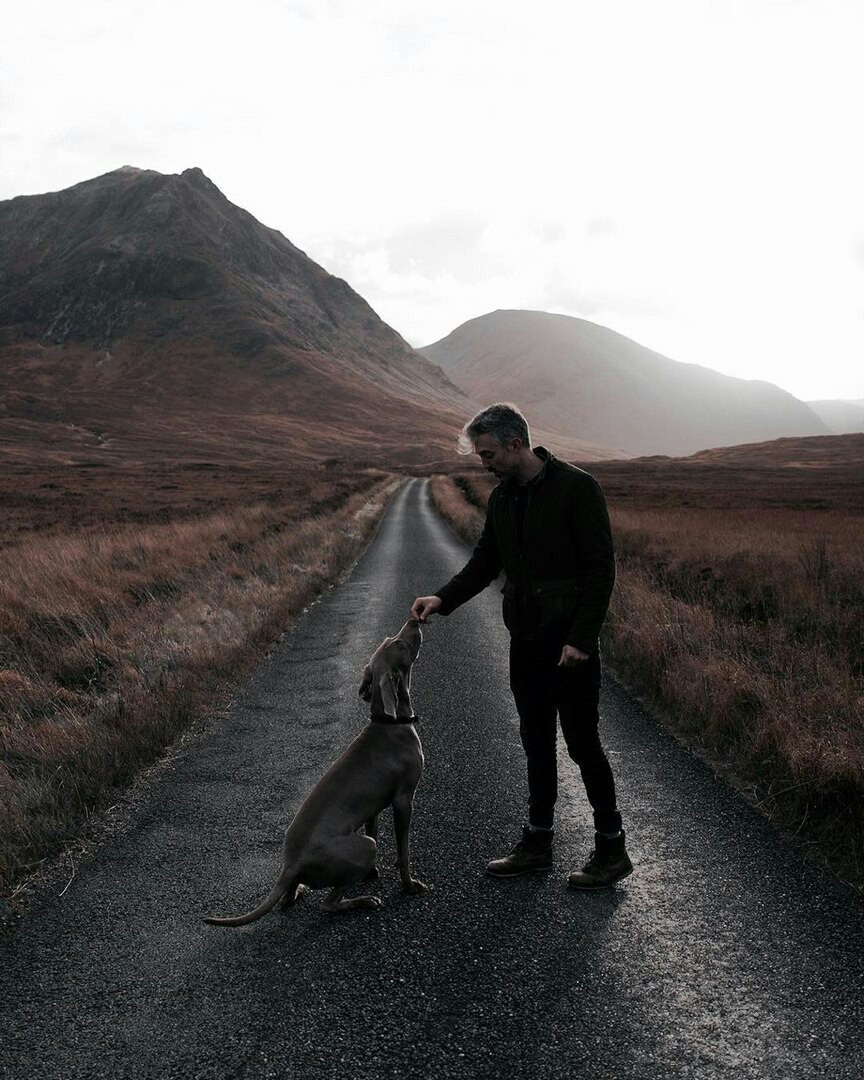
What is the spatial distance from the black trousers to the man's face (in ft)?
3.39

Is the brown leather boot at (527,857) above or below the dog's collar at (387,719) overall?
below

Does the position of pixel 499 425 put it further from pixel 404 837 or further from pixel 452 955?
pixel 452 955

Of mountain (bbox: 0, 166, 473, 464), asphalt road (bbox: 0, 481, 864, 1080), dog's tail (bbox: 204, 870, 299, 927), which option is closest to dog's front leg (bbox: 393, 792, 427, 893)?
asphalt road (bbox: 0, 481, 864, 1080)

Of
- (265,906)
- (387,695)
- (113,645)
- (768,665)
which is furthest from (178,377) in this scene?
(265,906)

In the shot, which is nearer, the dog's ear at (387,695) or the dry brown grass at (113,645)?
the dog's ear at (387,695)

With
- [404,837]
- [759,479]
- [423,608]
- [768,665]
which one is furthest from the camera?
[759,479]

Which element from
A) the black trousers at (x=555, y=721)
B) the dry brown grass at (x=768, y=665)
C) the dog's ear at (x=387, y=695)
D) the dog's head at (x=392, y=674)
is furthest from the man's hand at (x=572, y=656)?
the dry brown grass at (x=768, y=665)

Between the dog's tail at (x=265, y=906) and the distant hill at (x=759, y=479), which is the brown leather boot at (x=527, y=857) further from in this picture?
the distant hill at (x=759, y=479)

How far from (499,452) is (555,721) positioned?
1573 millimetres

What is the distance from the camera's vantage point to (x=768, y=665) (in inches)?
289

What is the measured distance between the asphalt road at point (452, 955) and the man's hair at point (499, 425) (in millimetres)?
2538

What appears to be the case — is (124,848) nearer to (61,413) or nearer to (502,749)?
(502,749)

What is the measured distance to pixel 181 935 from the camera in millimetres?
3586

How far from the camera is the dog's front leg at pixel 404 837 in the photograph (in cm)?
391
